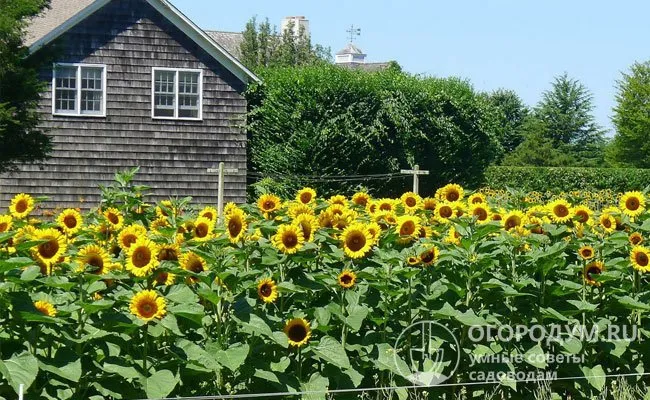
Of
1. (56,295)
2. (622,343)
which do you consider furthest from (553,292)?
(56,295)

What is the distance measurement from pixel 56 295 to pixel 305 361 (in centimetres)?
137

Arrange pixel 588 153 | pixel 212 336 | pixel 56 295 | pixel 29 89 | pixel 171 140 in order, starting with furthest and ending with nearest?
pixel 588 153 → pixel 171 140 → pixel 29 89 → pixel 212 336 → pixel 56 295

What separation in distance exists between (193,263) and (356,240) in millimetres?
884

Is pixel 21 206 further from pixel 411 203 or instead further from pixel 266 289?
pixel 411 203

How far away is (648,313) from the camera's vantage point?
670 cm

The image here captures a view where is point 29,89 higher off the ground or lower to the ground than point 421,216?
higher

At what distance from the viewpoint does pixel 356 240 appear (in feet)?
19.8

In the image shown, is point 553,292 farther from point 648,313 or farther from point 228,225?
point 228,225

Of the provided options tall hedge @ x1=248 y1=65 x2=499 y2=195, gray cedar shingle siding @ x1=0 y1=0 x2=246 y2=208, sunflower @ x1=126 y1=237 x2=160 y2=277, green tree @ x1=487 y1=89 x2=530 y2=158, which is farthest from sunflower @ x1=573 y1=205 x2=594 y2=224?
green tree @ x1=487 y1=89 x2=530 y2=158

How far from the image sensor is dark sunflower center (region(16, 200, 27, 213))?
21.1 ft

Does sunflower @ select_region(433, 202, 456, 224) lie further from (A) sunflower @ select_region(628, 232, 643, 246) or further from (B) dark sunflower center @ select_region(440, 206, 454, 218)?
(A) sunflower @ select_region(628, 232, 643, 246)

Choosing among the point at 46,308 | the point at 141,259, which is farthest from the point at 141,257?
the point at 46,308

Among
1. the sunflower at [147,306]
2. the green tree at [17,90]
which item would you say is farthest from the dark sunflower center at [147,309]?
the green tree at [17,90]

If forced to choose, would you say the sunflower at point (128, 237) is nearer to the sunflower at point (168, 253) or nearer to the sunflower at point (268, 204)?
the sunflower at point (168, 253)
